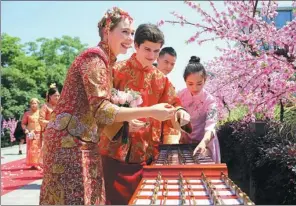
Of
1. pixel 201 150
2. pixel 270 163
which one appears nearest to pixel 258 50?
pixel 270 163

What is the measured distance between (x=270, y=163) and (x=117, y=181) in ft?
7.71

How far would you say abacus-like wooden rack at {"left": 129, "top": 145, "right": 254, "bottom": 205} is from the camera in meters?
1.86

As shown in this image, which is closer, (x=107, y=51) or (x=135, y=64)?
(x=107, y=51)

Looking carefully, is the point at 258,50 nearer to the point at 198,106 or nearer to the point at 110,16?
the point at 198,106

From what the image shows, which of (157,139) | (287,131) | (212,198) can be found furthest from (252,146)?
(212,198)

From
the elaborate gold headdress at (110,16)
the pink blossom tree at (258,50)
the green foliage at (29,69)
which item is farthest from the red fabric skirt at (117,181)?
the green foliage at (29,69)

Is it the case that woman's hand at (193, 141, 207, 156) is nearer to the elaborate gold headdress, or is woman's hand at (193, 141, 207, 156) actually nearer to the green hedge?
the elaborate gold headdress

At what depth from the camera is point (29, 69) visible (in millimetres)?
40656

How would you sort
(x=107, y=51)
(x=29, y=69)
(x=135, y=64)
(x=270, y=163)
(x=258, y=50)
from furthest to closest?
(x=29, y=69), (x=258, y=50), (x=270, y=163), (x=135, y=64), (x=107, y=51)

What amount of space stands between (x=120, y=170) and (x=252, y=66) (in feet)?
12.3

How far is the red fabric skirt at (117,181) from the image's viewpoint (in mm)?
2920

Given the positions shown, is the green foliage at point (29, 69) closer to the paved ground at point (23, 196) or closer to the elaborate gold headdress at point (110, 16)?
the paved ground at point (23, 196)

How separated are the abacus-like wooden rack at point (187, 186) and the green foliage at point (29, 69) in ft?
88.8

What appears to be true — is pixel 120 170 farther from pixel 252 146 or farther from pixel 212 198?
pixel 252 146
